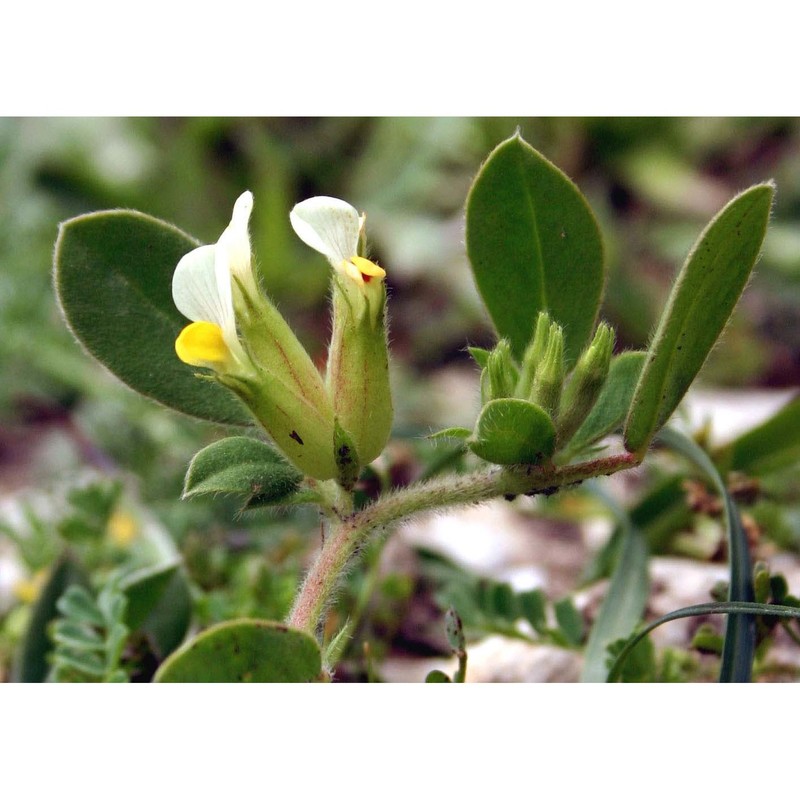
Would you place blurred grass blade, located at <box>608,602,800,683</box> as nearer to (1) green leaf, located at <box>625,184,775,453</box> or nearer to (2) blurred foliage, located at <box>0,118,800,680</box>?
(1) green leaf, located at <box>625,184,775,453</box>

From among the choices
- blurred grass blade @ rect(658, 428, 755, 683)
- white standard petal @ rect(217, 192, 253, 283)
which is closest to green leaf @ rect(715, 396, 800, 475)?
blurred grass blade @ rect(658, 428, 755, 683)

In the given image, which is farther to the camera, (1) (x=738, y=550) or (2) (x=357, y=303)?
(1) (x=738, y=550)

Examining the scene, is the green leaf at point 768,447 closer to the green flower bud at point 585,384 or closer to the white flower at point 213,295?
the green flower bud at point 585,384

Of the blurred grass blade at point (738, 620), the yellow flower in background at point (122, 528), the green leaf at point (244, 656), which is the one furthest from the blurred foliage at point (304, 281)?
the green leaf at point (244, 656)

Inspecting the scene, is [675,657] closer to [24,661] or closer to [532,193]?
[532,193]
